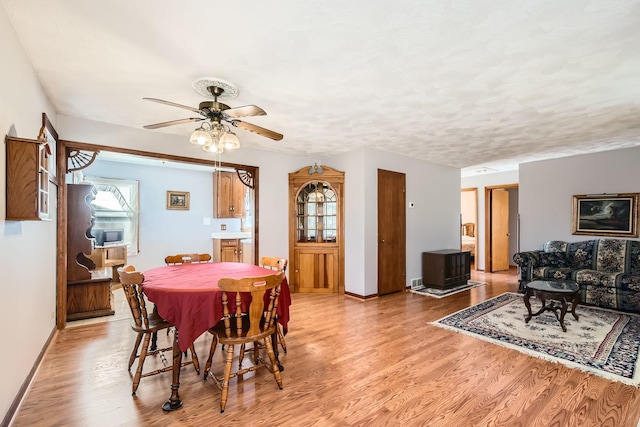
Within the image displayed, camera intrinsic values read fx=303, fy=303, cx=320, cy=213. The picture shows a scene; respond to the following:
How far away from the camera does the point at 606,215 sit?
4.89 m

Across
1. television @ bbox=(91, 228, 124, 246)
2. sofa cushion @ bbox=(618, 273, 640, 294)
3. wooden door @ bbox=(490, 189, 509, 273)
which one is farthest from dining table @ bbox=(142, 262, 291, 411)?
wooden door @ bbox=(490, 189, 509, 273)

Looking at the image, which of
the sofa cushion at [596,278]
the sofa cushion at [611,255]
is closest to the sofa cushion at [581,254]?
the sofa cushion at [611,255]

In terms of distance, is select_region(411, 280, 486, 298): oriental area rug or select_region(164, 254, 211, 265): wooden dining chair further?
select_region(411, 280, 486, 298): oriental area rug

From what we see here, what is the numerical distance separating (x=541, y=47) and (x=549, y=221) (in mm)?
4590

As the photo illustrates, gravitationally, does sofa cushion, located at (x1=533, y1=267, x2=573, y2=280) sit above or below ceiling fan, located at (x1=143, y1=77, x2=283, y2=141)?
below

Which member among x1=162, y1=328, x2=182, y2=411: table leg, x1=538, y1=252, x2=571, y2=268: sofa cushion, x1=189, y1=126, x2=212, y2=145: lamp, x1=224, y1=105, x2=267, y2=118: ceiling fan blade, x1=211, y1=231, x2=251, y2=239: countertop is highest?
x1=224, y1=105, x2=267, y2=118: ceiling fan blade

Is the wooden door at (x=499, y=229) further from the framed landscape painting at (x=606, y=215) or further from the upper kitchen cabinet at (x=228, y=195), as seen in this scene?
the upper kitchen cabinet at (x=228, y=195)

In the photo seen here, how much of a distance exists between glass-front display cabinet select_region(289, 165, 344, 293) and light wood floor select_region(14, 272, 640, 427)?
1.86 metres

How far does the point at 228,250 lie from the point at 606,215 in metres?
6.81

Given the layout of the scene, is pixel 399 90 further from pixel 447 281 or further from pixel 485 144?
pixel 447 281

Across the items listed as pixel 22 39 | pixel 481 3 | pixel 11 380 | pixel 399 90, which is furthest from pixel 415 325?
pixel 22 39

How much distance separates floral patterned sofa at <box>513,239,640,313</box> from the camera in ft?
13.0

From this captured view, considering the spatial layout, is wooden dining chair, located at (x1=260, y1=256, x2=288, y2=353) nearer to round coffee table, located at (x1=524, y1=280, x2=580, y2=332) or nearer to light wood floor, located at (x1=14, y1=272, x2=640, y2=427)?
light wood floor, located at (x1=14, y1=272, x2=640, y2=427)

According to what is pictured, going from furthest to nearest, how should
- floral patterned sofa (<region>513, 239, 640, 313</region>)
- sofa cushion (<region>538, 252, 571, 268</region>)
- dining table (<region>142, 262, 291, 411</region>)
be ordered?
sofa cushion (<region>538, 252, 571, 268</region>) → floral patterned sofa (<region>513, 239, 640, 313</region>) → dining table (<region>142, 262, 291, 411</region>)
